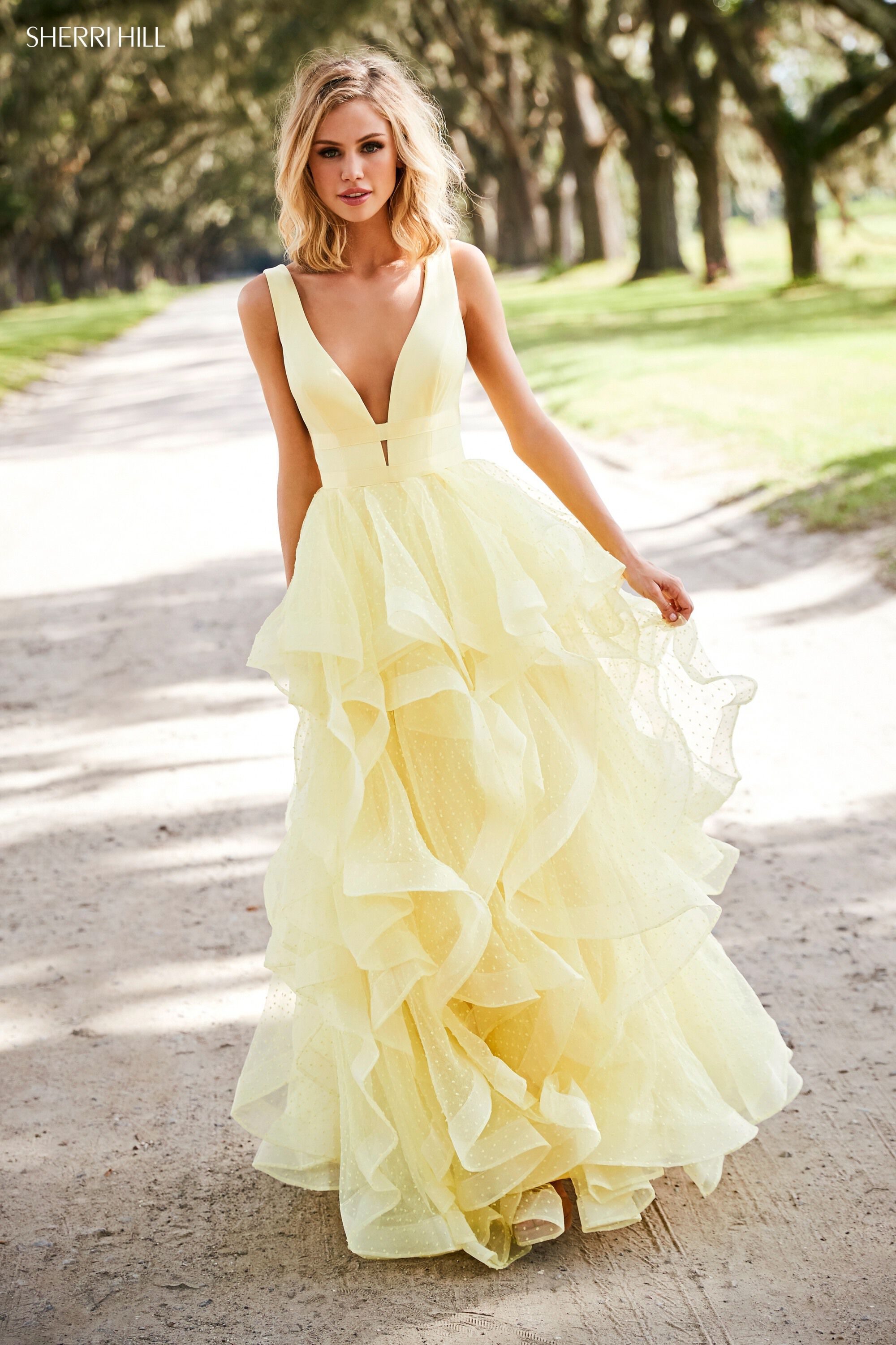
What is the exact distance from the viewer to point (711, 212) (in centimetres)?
2698

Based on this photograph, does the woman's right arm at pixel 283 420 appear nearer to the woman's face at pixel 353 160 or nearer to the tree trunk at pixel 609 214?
the woman's face at pixel 353 160

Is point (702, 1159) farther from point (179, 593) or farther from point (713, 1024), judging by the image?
point (179, 593)

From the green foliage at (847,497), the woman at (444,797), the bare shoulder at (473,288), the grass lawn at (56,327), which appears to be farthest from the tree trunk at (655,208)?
the woman at (444,797)

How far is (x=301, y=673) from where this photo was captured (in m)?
2.63

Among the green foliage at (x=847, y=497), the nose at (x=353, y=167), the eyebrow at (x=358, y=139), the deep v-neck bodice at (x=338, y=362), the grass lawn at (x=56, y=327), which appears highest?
the eyebrow at (x=358, y=139)

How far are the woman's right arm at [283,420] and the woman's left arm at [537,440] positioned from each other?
1.29 feet

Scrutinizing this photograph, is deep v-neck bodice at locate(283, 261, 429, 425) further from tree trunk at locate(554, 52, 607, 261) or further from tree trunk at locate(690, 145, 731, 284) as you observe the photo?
tree trunk at locate(554, 52, 607, 261)

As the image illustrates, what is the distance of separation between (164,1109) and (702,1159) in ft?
4.35

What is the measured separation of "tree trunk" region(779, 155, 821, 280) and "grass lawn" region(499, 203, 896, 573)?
0.53 meters

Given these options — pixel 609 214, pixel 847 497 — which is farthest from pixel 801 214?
pixel 847 497

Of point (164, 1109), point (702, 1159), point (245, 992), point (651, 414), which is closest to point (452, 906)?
point (702, 1159)

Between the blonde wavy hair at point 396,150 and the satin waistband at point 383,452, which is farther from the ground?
the blonde wavy hair at point 396,150

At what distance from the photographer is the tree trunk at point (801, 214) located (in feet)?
76.6

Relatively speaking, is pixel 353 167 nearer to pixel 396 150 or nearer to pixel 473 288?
pixel 396 150
